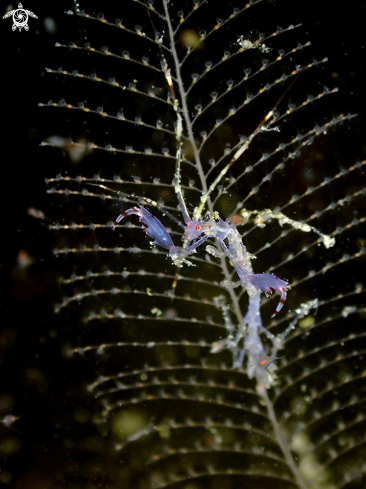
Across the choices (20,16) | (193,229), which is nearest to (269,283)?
(193,229)

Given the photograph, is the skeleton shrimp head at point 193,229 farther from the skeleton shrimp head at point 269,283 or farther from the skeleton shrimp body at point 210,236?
the skeleton shrimp head at point 269,283

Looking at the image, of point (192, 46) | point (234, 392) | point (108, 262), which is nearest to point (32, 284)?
point (108, 262)

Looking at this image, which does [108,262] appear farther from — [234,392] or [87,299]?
[234,392]

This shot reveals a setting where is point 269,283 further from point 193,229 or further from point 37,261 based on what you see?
point 37,261

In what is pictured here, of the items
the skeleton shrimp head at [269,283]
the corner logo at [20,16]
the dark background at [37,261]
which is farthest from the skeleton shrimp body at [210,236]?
the corner logo at [20,16]

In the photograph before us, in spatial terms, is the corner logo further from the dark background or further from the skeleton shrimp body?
the skeleton shrimp body

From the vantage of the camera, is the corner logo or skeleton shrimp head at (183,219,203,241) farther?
the corner logo

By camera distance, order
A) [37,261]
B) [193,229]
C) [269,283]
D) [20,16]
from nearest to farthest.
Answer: [193,229], [269,283], [20,16], [37,261]

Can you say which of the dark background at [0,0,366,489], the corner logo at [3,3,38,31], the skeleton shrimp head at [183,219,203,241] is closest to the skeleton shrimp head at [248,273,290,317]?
the skeleton shrimp head at [183,219,203,241]
